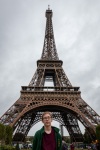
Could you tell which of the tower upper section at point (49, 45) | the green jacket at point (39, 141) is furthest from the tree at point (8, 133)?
the green jacket at point (39, 141)

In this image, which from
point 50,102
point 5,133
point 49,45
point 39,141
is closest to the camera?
point 39,141

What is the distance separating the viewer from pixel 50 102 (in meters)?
42.9

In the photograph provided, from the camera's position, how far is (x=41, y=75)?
164ft

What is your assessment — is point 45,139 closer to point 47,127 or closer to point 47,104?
point 47,127

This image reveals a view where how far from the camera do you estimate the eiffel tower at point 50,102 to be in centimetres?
4109

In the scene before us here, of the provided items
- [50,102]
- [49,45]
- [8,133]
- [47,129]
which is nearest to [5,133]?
[8,133]

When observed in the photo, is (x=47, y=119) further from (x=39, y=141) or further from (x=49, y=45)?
(x=49, y=45)

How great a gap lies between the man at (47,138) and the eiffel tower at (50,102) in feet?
117

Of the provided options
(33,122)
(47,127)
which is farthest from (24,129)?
(47,127)

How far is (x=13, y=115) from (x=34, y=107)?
3642mm

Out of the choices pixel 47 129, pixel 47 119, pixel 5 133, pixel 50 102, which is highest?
pixel 50 102

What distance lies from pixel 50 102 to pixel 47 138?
3930cm

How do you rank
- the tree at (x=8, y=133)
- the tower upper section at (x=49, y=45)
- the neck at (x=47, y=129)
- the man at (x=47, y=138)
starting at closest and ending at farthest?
the man at (x=47, y=138)
the neck at (x=47, y=129)
the tree at (x=8, y=133)
the tower upper section at (x=49, y=45)

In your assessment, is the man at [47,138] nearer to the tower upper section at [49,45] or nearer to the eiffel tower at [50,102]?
the eiffel tower at [50,102]
